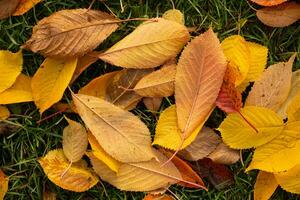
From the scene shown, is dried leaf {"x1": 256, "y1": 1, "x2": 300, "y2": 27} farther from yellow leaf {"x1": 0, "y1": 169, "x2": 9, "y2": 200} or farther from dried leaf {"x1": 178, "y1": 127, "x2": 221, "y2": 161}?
yellow leaf {"x1": 0, "y1": 169, "x2": 9, "y2": 200}

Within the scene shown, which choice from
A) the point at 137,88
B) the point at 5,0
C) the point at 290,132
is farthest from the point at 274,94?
the point at 5,0

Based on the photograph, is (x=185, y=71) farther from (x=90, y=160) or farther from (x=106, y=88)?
(x=90, y=160)

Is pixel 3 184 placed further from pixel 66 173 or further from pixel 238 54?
pixel 238 54

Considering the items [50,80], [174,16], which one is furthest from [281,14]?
[50,80]

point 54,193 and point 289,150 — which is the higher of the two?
point 289,150

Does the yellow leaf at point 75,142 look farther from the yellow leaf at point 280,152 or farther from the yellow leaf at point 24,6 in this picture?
the yellow leaf at point 280,152
